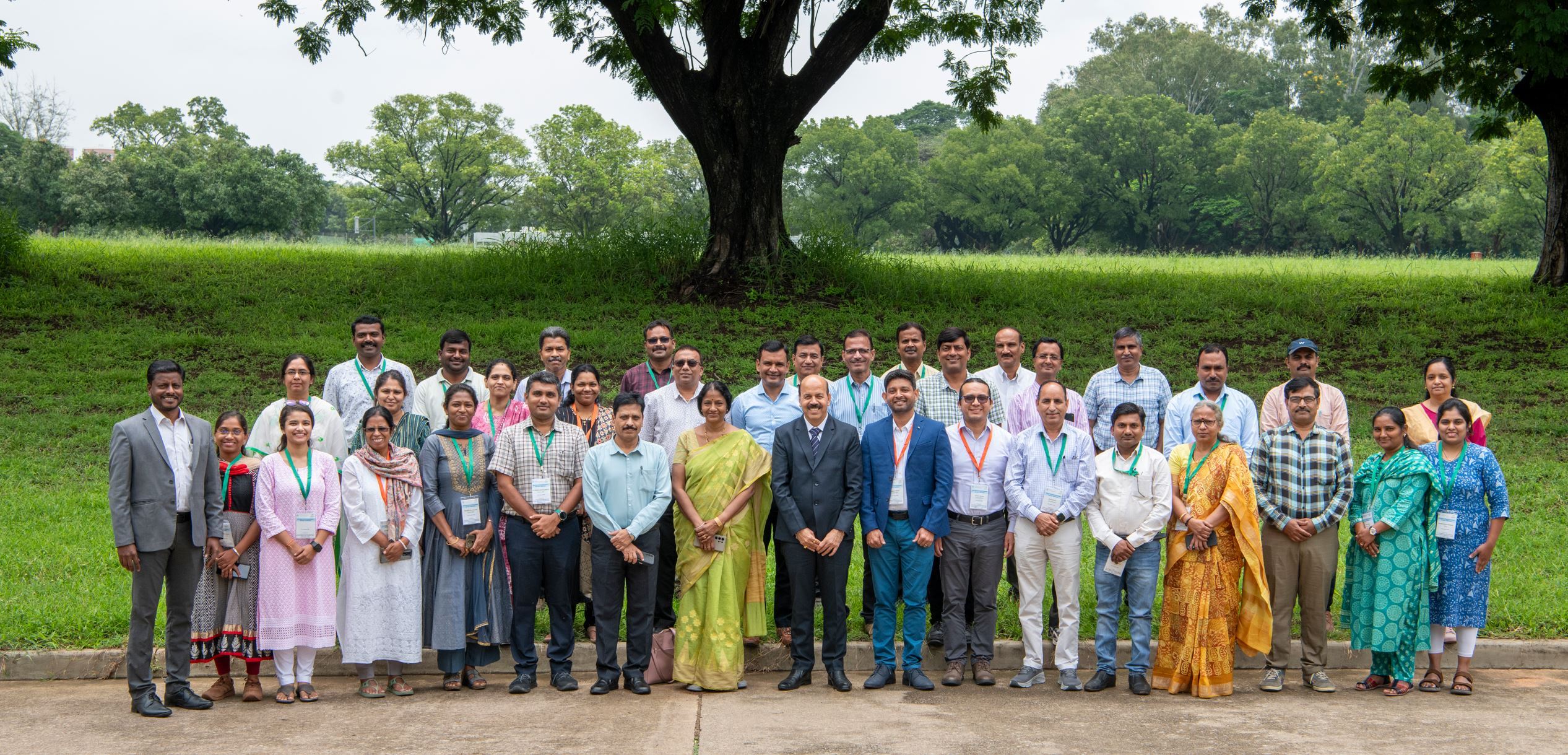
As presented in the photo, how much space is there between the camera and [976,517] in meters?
7.03

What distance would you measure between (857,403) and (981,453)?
103cm

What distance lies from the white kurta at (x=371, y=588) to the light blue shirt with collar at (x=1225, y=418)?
4.60m

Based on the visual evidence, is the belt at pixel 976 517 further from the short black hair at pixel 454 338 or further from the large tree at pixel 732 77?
the large tree at pixel 732 77

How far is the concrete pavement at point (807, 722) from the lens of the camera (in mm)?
5797

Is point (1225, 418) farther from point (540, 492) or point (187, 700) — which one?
point (187, 700)

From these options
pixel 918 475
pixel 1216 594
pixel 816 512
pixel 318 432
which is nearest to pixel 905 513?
pixel 918 475

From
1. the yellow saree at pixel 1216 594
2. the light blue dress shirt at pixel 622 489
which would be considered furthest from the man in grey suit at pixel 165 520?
the yellow saree at pixel 1216 594

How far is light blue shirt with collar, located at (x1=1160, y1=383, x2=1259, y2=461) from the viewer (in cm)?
780

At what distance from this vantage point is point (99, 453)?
39.0 feet

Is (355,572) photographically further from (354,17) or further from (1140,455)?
(354,17)

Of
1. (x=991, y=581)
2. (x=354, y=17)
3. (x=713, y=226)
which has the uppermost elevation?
(x=354, y=17)

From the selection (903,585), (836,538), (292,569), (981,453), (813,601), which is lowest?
(813,601)

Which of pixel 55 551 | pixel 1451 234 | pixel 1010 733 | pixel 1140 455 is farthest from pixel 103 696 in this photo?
pixel 1451 234

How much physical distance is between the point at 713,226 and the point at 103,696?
39.8ft
